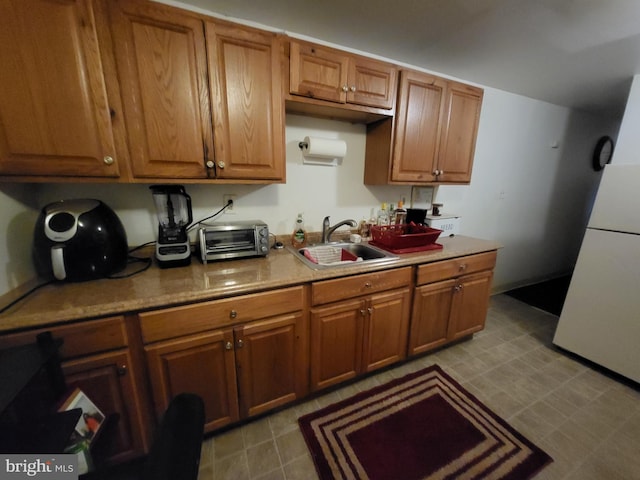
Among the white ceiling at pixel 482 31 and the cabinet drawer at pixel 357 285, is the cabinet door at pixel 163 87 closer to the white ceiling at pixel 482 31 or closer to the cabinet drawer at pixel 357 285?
the white ceiling at pixel 482 31

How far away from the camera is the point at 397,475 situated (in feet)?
3.76

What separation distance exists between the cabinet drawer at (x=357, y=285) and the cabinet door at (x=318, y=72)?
107 cm

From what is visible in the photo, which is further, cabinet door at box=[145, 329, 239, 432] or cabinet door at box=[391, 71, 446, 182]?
cabinet door at box=[391, 71, 446, 182]

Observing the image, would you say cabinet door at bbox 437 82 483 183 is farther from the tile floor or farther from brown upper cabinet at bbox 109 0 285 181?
the tile floor

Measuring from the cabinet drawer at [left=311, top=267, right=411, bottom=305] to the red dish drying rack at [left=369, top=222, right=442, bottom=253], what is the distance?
209 mm

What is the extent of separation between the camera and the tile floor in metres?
1.18

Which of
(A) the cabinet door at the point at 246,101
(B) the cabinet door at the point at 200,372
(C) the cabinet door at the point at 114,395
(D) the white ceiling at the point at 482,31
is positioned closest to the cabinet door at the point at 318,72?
(A) the cabinet door at the point at 246,101

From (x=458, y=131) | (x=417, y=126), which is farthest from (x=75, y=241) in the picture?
(x=458, y=131)

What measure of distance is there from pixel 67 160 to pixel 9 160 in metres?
0.17

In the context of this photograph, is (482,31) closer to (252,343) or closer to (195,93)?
(195,93)

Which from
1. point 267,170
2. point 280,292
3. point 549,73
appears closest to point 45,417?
point 280,292

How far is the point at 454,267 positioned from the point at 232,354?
155 cm

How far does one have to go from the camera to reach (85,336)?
36.2 inches

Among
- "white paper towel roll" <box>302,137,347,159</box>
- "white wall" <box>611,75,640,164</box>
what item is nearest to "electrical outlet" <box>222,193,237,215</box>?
"white paper towel roll" <box>302,137,347,159</box>
